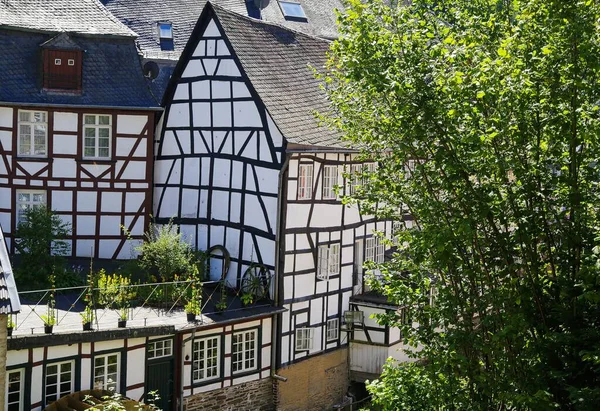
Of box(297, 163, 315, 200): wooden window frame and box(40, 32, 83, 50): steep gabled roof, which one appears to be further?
box(40, 32, 83, 50): steep gabled roof

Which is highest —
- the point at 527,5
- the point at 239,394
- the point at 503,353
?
the point at 527,5

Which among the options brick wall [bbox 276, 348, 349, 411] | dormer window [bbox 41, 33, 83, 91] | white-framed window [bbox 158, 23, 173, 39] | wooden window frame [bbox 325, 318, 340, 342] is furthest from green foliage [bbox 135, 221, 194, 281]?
white-framed window [bbox 158, 23, 173, 39]

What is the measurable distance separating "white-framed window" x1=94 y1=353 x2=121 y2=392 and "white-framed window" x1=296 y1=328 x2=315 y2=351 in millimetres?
5405

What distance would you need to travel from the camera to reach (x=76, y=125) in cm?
2631

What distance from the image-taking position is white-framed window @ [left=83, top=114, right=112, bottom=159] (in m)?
26.5

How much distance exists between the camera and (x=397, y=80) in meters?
15.4

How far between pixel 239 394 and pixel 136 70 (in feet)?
27.5

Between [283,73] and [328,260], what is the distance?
15.4ft

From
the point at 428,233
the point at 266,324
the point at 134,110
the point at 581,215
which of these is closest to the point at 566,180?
the point at 581,215

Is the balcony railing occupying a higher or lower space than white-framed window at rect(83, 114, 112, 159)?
lower

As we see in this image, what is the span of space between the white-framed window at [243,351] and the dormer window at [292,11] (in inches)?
713

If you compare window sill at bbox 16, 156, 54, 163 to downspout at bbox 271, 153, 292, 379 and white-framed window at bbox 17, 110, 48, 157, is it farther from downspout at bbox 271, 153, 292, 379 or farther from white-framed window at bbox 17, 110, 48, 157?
downspout at bbox 271, 153, 292, 379

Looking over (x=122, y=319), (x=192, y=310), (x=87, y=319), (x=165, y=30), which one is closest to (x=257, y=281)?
(x=192, y=310)

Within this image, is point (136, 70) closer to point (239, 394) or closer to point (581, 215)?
point (239, 394)
